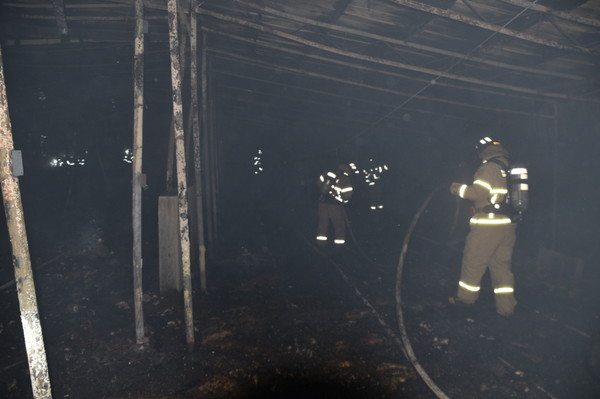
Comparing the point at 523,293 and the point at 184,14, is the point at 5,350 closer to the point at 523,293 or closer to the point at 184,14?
the point at 184,14

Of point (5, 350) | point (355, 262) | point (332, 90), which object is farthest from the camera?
point (332, 90)

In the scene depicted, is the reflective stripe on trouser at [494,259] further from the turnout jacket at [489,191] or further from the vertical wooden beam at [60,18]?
the vertical wooden beam at [60,18]

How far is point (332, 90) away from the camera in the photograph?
909cm

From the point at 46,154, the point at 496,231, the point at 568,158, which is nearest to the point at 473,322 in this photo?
the point at 496,231

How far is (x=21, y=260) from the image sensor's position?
6.97 ft

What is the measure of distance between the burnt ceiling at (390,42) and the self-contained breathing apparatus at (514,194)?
1.54m

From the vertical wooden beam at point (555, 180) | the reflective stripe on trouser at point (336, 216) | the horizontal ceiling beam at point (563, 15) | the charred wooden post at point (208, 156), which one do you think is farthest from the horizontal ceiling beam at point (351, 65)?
the reflective stripe on trouser at point (336, 216)

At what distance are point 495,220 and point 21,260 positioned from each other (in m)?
4.90

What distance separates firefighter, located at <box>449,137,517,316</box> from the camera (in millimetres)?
4715

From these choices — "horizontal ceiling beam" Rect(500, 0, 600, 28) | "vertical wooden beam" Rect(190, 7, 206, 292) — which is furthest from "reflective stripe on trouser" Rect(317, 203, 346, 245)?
"horizontal ceiling beam" Rect(500, 0, 600, 28)

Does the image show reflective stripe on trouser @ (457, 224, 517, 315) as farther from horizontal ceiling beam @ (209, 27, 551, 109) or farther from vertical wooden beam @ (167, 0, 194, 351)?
vertical wooden beam @ (167, 0, 194, 351)

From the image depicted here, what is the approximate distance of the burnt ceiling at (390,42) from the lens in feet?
14.0

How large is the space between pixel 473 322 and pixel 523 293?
67.3 inches

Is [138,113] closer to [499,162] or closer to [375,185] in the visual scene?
[499,162]
